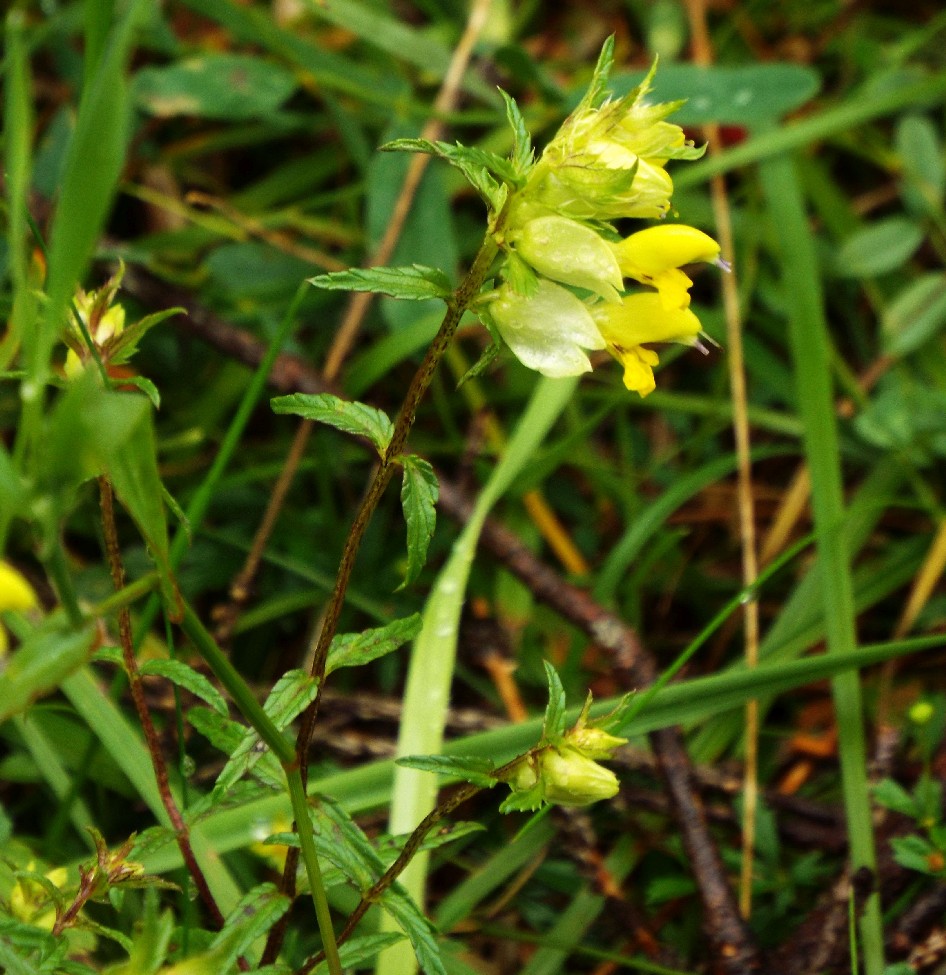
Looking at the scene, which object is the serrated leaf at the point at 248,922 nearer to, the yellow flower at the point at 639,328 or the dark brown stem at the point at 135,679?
the dark brown stem at the point at 135,679

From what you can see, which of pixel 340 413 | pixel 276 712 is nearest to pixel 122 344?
pixel 340 413

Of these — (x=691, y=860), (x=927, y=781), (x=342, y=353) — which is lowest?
(x=691, y=860)

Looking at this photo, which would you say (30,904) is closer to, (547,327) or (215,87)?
(547,327)

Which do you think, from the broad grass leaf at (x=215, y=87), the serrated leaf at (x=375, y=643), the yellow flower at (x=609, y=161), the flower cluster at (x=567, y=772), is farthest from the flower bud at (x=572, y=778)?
the broad grass leaf at (x=215, y=87)

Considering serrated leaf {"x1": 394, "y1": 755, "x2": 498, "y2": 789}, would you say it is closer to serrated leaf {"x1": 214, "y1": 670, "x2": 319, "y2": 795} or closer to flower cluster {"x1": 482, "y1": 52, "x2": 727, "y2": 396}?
serrated leaf {"x1": 214, "y1": 670, "x2": 319, "y2": 795}

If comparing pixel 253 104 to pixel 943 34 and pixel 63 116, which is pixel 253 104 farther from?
pixel 943 34

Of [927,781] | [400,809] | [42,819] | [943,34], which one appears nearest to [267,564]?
[42,819]

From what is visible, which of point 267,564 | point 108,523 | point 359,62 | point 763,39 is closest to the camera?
point 108,523
